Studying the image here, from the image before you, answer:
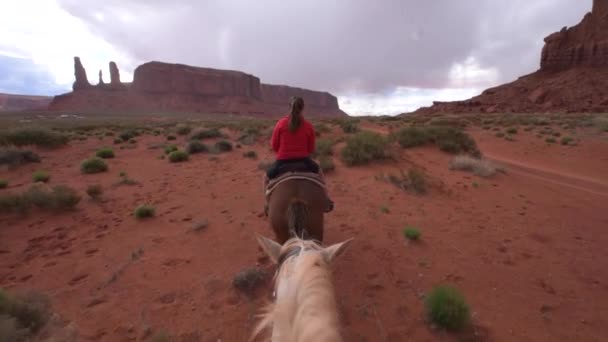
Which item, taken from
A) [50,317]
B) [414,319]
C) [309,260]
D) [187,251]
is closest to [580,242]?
[414,319]

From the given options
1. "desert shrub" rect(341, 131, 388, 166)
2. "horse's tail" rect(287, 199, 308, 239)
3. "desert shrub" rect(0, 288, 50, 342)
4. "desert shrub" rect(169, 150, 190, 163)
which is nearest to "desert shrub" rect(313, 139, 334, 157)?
"desert shrub" rect(341, 131, 388, 166)

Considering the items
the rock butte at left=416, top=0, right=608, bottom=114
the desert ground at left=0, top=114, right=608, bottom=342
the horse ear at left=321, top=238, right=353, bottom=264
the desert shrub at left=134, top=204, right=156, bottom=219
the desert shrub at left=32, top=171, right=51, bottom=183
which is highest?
the rock butte at left=416, top=0, right=608, bottom=114

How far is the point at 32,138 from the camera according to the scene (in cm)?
1415

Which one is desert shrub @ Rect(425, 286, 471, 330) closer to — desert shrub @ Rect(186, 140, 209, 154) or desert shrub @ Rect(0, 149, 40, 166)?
desert shrub @ Rect(186, 140, 209, 154)

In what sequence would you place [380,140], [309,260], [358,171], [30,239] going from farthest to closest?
[380,140], [358,171], [30,239], [309,260]

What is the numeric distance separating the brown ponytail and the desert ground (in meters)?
1.50

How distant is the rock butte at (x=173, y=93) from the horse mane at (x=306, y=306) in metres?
86.0

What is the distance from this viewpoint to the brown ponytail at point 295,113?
3301mm

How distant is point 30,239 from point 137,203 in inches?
78.6

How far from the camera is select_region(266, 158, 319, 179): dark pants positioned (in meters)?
3.44

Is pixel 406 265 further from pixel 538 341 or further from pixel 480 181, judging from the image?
pixel 480 181

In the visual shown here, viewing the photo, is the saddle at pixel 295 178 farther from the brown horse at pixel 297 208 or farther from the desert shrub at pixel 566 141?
the desert shrub at pixel 566 141

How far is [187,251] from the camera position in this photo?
15.3ft

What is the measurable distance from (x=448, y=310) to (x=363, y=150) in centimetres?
728
